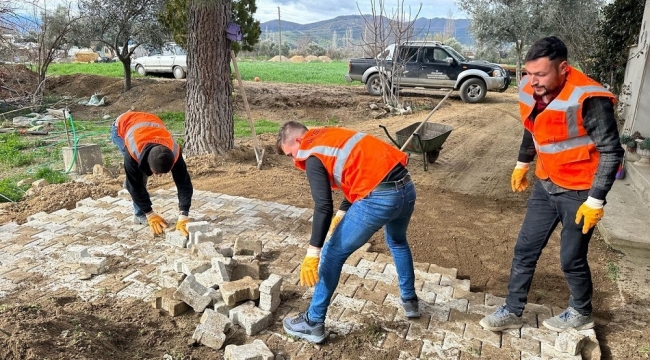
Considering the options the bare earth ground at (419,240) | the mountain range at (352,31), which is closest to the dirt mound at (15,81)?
the bare earth ground at (419,240)

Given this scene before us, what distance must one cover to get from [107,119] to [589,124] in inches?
491

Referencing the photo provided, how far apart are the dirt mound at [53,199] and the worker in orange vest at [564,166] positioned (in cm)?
476

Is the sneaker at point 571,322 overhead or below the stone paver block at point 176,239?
below

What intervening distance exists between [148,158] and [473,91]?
13030 millimetres

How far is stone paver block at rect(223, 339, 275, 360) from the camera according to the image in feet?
8.67

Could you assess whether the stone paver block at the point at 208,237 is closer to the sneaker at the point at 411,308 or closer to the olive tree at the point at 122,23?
the sneaker at the point at 411,308

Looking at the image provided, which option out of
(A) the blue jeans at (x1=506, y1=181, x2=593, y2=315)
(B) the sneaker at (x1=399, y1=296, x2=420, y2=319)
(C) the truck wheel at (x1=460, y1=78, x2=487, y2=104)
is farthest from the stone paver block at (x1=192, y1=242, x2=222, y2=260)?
(C) the truck wheel at (x1=460, y1=78, x2=487, y2=104)

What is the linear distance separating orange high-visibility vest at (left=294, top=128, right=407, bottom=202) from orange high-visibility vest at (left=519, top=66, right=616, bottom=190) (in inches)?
35.1

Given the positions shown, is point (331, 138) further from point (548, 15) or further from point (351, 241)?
point (548, 15)

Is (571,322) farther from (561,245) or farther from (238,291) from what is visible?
(238,291)

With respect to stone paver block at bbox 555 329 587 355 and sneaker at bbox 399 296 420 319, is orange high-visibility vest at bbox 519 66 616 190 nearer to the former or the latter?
stone paver block at bbox 555 329 587 355

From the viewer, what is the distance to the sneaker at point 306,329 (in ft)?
9.61

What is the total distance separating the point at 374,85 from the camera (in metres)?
15.8

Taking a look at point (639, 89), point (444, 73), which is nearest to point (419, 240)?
point (639, 89)
